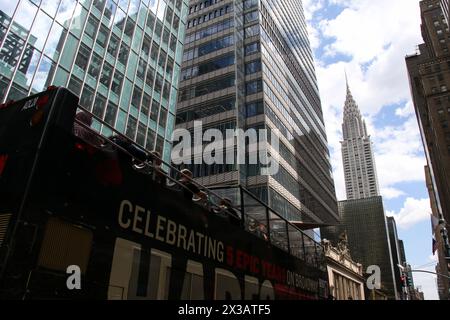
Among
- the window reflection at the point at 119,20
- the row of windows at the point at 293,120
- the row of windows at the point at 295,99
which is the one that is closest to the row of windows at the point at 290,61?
the row of windows at the point at 295,99

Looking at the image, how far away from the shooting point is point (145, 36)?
114 ft

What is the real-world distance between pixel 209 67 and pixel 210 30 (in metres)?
7.59

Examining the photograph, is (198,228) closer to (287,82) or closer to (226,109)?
(226,109)

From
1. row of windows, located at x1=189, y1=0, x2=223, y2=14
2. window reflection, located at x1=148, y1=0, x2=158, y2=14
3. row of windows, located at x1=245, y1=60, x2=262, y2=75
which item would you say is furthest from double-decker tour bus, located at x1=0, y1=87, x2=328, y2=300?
row of windows, located at x1=189, y1=0, x2=223, y2=14

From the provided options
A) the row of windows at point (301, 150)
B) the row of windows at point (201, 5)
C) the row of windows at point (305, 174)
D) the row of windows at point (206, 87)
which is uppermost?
the row of windows at point (201, 5)

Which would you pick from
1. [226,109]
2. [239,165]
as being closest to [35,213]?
[239,165]

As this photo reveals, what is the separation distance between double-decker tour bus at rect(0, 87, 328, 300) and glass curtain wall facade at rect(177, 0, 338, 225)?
34.9m

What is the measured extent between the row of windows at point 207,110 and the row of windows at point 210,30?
43.5ft

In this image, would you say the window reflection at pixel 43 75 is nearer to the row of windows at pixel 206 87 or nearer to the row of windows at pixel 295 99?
the row of windows at pixel 206 87

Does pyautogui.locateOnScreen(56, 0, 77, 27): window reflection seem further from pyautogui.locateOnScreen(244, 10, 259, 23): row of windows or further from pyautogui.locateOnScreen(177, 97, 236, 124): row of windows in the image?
pyautogui.locateOnScreen(244, 10, 259, 23): row of windows

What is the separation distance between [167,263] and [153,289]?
0.39 meters

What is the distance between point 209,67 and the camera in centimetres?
5200

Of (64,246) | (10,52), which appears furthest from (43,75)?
(64,246)

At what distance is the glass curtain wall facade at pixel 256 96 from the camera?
44938 mm
